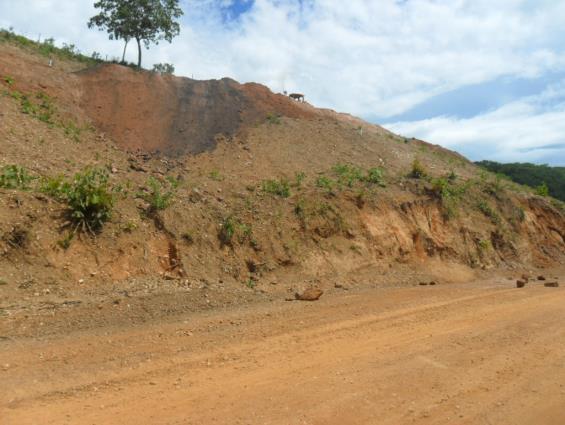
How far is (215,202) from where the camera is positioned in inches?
464

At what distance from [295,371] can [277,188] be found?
315 inches

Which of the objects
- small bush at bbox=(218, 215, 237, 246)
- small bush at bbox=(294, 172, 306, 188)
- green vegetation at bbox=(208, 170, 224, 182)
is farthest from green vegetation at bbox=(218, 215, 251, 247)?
small bush at bbox=(294, 172, 306, 188)

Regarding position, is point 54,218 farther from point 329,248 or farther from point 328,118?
point 328,118

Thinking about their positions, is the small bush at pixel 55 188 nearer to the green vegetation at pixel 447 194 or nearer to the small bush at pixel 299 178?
the small bush at pixel 299 178

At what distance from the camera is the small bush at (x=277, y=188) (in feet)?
42.6

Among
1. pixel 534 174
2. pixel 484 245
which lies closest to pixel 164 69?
pixel 484 245

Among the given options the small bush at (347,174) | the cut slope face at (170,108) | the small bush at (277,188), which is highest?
the cut slope face at (170,108)

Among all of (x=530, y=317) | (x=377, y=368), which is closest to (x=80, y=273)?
(x=377, y=368)

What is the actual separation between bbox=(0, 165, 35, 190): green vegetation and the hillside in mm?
42

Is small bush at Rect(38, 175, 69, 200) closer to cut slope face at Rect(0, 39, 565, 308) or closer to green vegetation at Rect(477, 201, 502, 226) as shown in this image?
cut slope face at Rect(0, 39, 565, 308)

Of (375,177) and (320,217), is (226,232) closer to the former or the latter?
(320,217)

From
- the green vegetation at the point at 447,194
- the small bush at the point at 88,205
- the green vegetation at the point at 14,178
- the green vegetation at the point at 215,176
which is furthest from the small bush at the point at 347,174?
the green vegetation at the point at 14,178

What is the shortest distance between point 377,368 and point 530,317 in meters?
4.06

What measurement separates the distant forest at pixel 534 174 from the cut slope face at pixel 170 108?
21343 mm
